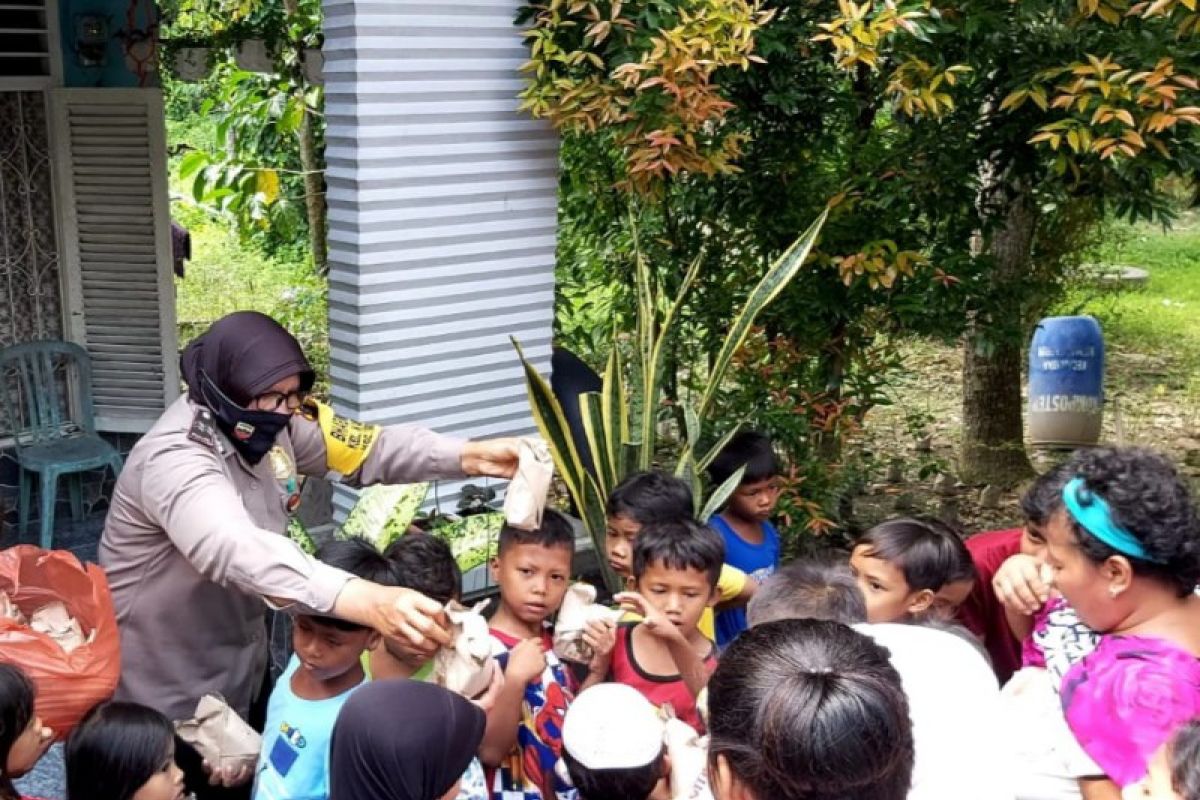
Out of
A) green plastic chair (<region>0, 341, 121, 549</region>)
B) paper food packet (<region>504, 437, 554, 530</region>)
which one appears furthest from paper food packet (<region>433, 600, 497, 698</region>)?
green plastic chair (<region>0, 341, 121, 549</region>)

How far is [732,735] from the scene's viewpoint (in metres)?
1.67

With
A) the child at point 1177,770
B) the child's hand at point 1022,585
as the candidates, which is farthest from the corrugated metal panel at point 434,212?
the child at point 1177,770

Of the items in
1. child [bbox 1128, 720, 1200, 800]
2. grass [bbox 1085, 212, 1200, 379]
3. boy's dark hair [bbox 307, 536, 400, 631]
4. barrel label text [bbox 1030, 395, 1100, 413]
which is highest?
child [bbox 1128, 720, 1200, 800]

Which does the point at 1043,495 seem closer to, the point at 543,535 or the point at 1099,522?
the point at 1099,522

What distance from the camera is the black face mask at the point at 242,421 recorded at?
2.68m

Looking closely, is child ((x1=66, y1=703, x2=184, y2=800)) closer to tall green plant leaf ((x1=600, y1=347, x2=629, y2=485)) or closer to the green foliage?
the green foliage

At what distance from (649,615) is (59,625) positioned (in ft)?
4.06

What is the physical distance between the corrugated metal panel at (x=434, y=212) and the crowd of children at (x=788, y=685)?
55.8 inches

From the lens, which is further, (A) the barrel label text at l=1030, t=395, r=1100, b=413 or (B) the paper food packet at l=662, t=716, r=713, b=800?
(A) the barrel label text at l=1030, t=395, r=1100, b=413

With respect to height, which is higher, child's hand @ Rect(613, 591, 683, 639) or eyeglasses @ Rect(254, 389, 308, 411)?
eyeglasses @ Rect(254, 389, 308, 411)

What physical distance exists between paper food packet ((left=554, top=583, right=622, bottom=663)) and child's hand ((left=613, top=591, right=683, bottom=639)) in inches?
2.2

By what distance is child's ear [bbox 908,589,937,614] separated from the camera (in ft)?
9.50

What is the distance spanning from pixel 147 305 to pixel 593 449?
3.08 meters

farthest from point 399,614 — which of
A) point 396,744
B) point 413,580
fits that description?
point 413,580
